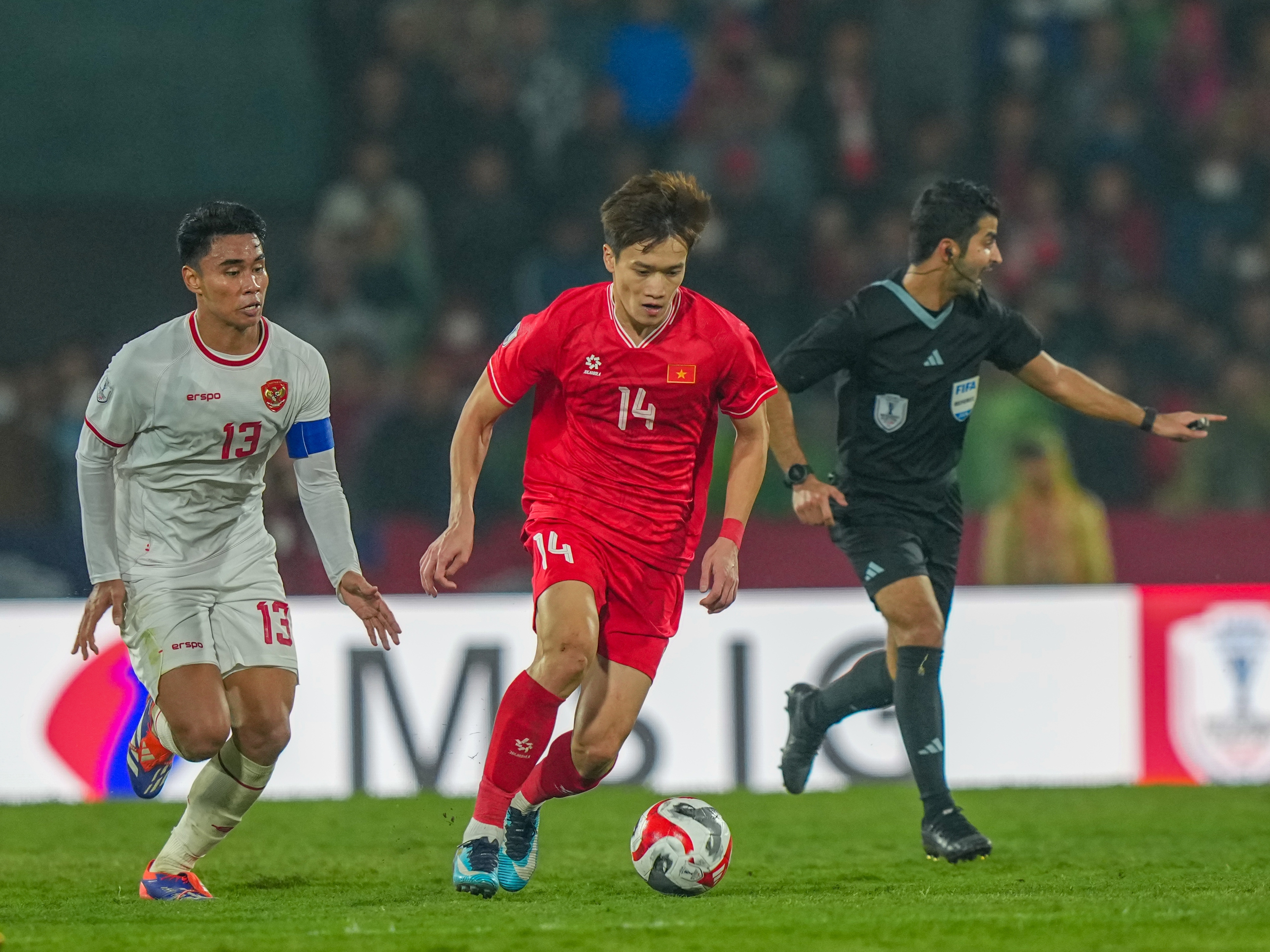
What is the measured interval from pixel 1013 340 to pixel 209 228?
2769 millimetres

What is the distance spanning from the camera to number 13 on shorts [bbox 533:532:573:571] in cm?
489

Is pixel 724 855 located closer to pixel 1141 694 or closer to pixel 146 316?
pixel 1141 694

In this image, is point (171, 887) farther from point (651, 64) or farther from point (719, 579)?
point (651, 64)

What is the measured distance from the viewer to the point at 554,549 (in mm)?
4910

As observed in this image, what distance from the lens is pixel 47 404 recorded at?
10.1m

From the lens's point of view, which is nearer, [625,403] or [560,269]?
[625,403]

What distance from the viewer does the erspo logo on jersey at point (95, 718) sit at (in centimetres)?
791

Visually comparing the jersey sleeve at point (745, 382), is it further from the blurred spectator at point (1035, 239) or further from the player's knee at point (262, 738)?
the blurred spectator at point (1035, 239)

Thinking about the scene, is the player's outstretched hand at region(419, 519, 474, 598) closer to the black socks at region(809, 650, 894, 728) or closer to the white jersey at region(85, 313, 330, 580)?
the white jersey at region(85, 313, 330, 580)

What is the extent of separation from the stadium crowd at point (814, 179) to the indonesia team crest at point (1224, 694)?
1.99 metres

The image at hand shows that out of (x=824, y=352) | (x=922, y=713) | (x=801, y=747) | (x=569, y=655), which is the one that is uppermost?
(x=824, y=352)

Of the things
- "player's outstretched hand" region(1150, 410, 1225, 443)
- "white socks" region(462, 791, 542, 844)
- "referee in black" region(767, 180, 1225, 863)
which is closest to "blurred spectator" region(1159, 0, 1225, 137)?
"player's outstretched hand" region(1150, 410, 1225, 443)

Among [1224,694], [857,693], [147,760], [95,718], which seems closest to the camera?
Answer: [147,760]

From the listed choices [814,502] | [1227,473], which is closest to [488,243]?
[1227,473]
